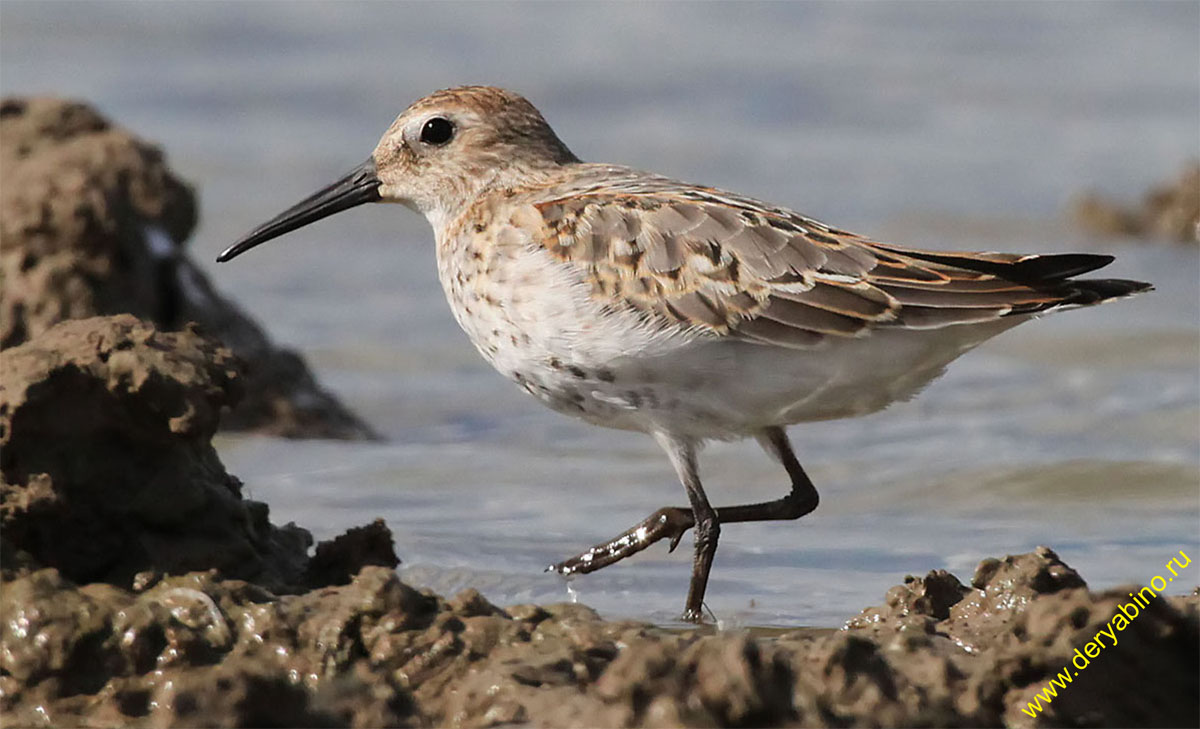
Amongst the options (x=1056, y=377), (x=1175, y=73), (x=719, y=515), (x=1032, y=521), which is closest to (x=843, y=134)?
(x=1175, y=73)

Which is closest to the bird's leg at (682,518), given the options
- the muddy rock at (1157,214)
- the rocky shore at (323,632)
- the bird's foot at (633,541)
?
the bird's foot at (633,541)

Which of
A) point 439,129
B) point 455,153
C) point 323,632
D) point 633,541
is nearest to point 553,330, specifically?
point 633,541

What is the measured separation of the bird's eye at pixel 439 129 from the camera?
6961 millimetres

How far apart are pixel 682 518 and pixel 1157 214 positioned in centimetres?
857

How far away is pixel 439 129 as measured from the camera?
6969 mm

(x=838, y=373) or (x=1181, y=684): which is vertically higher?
(x=838, y=373)

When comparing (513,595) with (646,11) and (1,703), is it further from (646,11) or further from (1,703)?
(646,11)

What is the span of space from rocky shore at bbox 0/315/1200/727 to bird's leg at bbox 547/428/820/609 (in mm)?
1155

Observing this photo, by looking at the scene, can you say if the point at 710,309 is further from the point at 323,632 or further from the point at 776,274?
the point at 323,632

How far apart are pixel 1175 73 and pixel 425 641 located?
1480cm

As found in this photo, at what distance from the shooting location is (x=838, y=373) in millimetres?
5879

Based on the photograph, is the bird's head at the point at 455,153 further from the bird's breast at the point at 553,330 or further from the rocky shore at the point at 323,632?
the rocky shore at the point at 323,632

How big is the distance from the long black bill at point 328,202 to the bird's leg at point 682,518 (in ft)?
5.47

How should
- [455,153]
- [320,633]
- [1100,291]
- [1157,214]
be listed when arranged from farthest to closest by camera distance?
[1157,214] → [455,153] → [1100,291] → [320,633]
